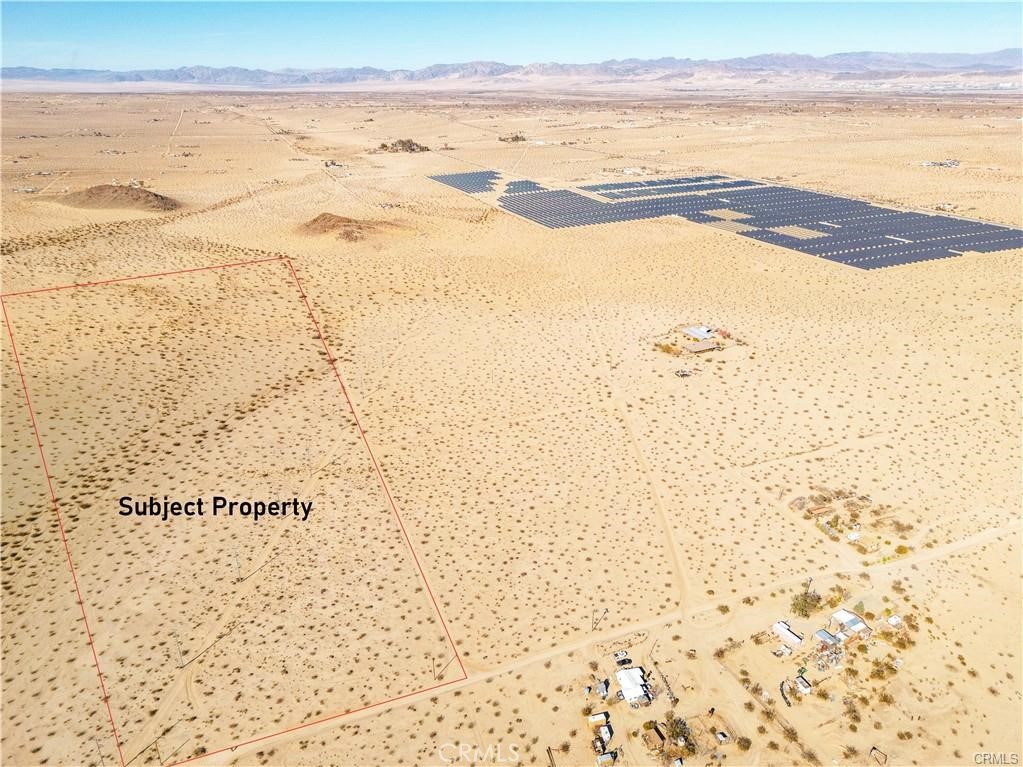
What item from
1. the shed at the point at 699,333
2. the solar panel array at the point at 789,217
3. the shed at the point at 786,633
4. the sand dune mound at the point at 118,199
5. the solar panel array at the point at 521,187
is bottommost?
the shed at the point at 786,633

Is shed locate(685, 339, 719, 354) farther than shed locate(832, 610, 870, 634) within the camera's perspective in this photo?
Yes

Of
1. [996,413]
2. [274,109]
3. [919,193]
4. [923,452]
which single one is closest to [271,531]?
[923,452]

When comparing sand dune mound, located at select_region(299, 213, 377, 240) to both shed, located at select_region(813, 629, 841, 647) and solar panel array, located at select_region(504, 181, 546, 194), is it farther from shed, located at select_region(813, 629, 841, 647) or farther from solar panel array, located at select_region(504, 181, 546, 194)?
shed, located at select_region(813, 629, 841, 647)

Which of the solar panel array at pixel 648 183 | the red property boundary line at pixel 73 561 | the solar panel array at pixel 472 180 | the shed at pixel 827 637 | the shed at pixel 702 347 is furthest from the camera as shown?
the solar panel array at pixel 648 183

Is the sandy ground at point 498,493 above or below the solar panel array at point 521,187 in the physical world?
below

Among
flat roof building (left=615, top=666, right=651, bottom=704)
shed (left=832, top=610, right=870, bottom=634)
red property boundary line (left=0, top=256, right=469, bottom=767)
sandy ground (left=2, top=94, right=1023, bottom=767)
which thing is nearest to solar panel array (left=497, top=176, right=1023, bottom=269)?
sandy ground (left=2, top=94, right=1023, bottom=767)

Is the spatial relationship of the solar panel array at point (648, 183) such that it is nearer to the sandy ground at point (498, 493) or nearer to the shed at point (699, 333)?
the sandy ground at point (498, 493)

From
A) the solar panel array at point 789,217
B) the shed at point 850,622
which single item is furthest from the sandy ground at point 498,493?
the solar panel array at point 789,217
